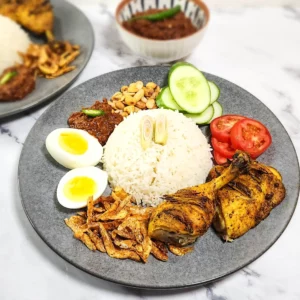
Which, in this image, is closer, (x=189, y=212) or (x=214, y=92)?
(x=189, y=212)

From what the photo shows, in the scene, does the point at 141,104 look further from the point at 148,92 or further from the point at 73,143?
the point at 73,143

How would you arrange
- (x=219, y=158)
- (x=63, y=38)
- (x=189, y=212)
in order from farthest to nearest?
(x=63, y=38), (x=219, y=158), (x=189, y=212)

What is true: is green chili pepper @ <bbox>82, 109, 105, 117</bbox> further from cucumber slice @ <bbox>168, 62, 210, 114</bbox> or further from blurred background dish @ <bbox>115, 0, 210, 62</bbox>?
blurred background dish @ <bbox>115, 0, 210, 62</bbox>

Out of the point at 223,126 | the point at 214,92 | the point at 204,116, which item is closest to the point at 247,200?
the point at 223,126

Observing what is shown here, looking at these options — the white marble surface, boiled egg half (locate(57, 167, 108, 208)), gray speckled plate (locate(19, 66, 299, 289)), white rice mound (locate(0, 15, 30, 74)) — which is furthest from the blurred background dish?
boiled egg half (locate(57, 167, 108, 208))

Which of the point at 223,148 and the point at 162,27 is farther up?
the point at 162,27

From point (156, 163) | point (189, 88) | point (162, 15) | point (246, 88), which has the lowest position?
point (246, 88)
